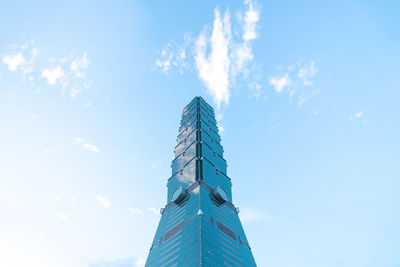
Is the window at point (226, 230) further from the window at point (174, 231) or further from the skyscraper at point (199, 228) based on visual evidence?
the window at point (174, 231)

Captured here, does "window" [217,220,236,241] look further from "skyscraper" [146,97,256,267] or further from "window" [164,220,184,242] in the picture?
"window" [164,220,184,242]

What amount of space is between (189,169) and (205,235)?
66918 mm

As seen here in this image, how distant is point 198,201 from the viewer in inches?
6437

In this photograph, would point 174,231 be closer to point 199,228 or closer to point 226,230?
point 199,228

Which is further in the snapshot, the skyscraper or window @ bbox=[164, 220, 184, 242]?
window @ bbox=[164, 220, 184, 242]

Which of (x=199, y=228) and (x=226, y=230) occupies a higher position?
(x=226, y=230)

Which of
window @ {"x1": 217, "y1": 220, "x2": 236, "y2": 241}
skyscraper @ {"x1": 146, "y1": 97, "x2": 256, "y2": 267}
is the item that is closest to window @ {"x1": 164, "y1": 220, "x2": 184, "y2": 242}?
skyscraper @ {"x1": 146, "y1": 97, "x2": 256, "y2": 267}

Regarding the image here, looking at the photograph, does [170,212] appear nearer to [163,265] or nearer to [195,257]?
[163,265]

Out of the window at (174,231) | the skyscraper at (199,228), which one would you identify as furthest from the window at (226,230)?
the window at (174,231)

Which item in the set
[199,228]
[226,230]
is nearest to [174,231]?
[199,228]

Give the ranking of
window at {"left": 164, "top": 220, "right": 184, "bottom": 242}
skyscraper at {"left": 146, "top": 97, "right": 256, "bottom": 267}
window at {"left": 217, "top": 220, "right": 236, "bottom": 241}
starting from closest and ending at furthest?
skyscraper at {"left": 146, "top": 97, "right": 256, "bottom": 267}, window at {"left": 217, "top": 220, "right": 236, "bottom": 241}, window at {"left": 164, "top": 220, "right": 184, "bottom": 242}

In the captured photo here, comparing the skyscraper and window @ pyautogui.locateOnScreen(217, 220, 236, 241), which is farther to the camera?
window @ pyautogui.locateOnScreen(217, 220, 236, 241)

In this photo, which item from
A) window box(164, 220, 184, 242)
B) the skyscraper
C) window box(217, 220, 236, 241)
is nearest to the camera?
the skyscraper

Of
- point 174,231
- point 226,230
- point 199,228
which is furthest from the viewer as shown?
point 174,231
